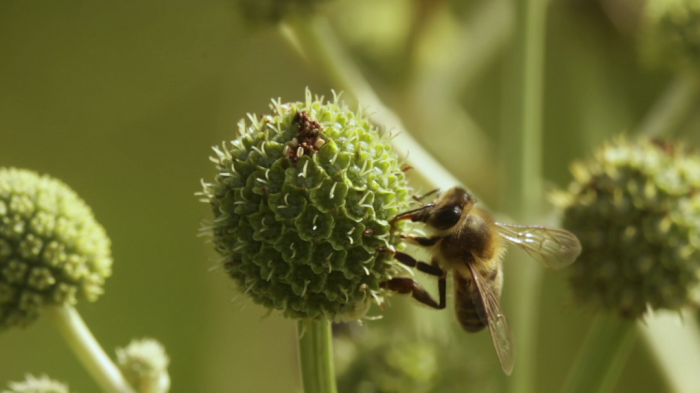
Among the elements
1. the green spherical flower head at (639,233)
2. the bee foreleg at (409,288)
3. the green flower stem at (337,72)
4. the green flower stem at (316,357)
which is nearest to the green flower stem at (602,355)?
the green spherical flower head at (639,233)

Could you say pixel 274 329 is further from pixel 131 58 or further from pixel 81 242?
pixel 81 242

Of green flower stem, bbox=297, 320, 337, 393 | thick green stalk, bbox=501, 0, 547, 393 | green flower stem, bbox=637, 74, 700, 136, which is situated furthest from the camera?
green flower stem, bbox=637, 74, 700, 136

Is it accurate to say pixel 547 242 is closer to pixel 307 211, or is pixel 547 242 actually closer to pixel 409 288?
pixel 409 288

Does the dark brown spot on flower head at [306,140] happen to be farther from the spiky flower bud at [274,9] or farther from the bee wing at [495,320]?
the spiky flower bud at [274,9]

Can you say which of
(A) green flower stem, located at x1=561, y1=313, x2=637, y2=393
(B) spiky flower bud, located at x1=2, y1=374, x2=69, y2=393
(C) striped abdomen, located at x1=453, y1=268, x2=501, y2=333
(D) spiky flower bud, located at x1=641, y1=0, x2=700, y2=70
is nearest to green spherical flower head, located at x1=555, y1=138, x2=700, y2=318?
(A) green flower stem, located at x1=561, y1=313, x2=637, y2=393

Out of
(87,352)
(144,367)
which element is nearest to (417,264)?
(144,367)

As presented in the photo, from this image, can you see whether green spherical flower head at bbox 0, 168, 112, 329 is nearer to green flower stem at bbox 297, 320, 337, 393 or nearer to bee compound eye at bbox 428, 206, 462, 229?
green flower stem at bbox 297, 320, 337, 393
